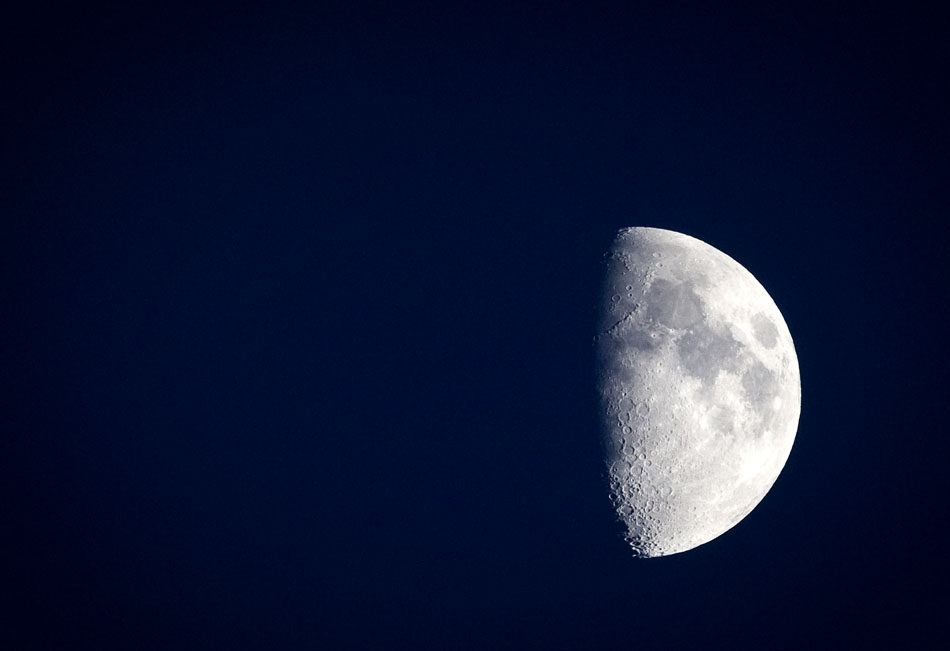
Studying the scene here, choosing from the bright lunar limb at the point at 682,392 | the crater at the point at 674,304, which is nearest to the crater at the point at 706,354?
the bright lunar limb at the point at 682,392

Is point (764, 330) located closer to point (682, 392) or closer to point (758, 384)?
point (758, 384)

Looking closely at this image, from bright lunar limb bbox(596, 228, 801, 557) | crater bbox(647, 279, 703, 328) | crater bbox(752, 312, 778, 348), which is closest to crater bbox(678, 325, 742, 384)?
bright lunar limb bbox(596, 228, 801, 557)

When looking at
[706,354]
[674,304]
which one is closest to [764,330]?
[706,354]

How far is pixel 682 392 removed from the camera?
16.5 feet

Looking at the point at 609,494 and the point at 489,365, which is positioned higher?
the point at 489,365

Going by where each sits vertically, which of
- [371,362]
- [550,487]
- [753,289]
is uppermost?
[753,289]

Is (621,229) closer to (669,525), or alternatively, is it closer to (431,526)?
(669,525)

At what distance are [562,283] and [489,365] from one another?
0.89m

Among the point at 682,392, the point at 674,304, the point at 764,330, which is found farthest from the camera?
the point at 764,330

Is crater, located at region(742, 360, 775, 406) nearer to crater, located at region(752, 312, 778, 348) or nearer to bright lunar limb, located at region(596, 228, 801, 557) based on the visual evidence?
bright lunar limb, located at region(596, 228, 801, 557)

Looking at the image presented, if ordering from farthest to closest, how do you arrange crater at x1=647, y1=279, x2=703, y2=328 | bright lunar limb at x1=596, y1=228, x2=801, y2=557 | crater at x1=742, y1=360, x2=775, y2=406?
1. crater at x1=742, y1=360, x2=775, y2=406
2. crater at x1=647, y1=279, x2=703, y2=328
3. bright lunar limb at x1=596, y1=228, x2=801, y2=557

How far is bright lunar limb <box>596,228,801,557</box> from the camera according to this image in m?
5.05

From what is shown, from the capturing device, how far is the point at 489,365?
16.1 feet

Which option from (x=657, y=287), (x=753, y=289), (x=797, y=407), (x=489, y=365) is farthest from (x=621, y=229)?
(x=797, y=407)
